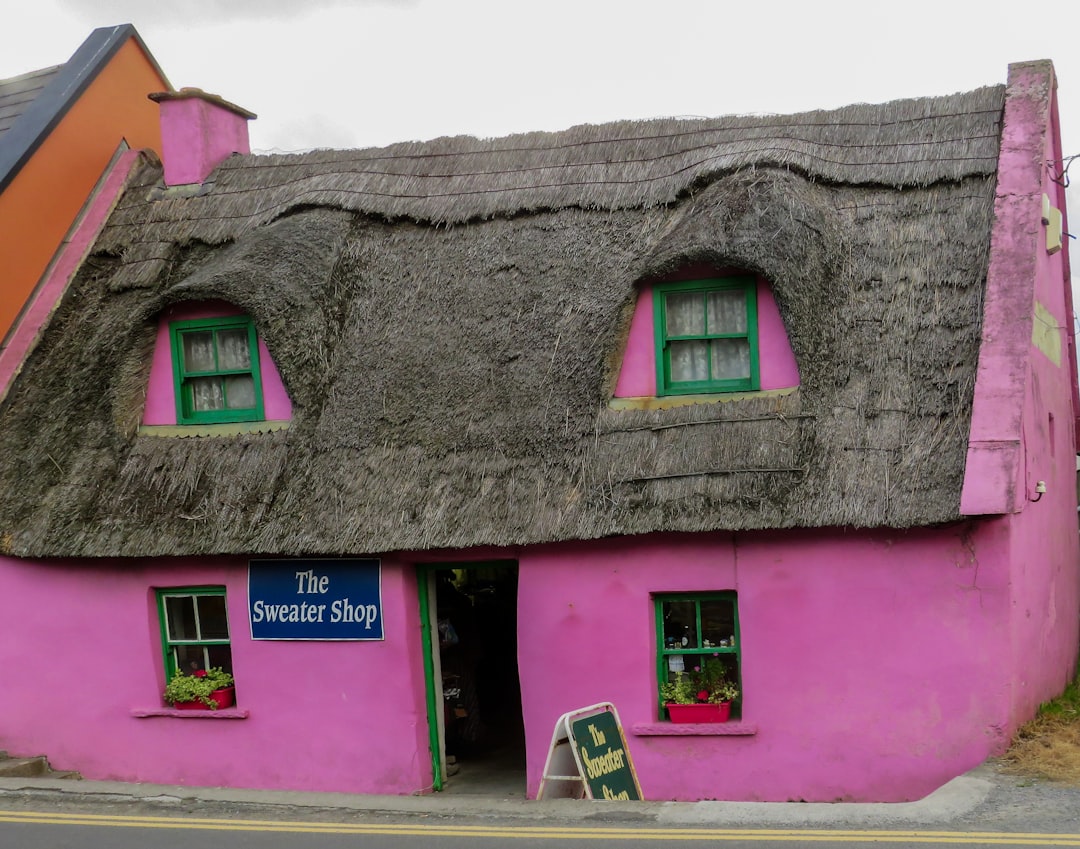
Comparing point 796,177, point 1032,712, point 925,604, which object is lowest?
point 1032,712

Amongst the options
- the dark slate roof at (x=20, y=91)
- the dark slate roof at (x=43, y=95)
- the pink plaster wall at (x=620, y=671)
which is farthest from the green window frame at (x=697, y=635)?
the dark slate roof at (x=20, y=91)

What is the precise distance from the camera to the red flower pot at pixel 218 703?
12430 mm

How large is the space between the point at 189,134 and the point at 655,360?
7091mm

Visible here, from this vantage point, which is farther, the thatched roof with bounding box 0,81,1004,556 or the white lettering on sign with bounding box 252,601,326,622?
the white lettering on sign with bounding box 252,601,326,622

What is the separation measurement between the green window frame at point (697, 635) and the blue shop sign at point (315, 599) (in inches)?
108

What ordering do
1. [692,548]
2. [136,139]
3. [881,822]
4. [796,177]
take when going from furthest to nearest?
[136,139] → [796,177] → [692,548] → [881,822]

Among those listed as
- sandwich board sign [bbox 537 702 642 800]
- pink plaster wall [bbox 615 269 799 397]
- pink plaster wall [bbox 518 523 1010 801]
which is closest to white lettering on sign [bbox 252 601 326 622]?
pink plaster wall [bbox 518 523 1010 801]

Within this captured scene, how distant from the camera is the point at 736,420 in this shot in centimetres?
1106

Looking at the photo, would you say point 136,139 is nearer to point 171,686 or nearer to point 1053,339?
point 171,686

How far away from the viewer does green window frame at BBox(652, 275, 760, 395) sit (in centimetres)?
1152

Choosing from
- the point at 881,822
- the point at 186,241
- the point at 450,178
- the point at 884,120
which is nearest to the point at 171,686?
the point at 186,241

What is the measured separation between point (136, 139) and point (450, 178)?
509cm

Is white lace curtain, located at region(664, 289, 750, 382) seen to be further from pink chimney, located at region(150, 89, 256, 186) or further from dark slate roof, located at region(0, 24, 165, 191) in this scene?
dark slate roof, located at region(0, 24, 165, 191)

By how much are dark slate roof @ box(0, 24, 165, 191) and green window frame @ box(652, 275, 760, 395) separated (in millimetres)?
7723
